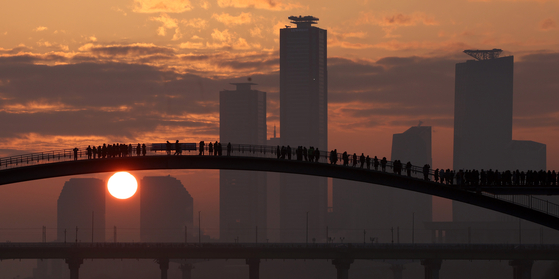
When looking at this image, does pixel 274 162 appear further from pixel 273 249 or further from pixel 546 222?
pixel 273 249

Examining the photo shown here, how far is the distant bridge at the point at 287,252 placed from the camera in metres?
145

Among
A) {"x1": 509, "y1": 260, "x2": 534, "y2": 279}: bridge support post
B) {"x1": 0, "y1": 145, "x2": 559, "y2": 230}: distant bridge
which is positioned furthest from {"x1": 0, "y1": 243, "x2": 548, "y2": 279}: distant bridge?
{"x1": 0, "y1": 145, "x2": 559, "y2": 230}: distant bridge

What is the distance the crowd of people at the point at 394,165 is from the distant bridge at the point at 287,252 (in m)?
78.1

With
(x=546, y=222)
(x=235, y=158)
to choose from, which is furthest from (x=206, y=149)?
(x=546, y=222)

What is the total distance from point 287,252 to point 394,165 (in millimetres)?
88335

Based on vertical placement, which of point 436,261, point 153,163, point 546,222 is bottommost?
point 436,261

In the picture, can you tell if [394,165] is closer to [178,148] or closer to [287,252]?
[178,148]

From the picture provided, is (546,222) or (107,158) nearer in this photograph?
(546,222)

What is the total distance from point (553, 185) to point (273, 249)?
9498 cm

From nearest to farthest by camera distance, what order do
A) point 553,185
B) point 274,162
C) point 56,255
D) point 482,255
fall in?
point 553,185
point 274,162
point 482,255
point 56,255

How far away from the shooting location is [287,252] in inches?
5842

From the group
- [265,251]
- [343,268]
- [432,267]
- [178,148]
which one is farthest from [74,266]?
[178,148]

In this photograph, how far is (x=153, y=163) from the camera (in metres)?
73.1

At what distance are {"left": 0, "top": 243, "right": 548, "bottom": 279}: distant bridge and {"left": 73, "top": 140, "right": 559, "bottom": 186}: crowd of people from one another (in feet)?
256
